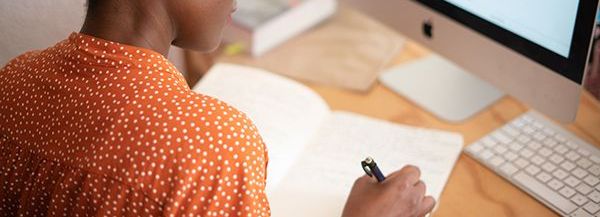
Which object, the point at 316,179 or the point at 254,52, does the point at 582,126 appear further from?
the point at 254,52

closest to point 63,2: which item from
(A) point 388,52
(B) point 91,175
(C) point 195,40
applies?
(C) point 195,40

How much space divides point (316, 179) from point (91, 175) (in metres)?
0.34

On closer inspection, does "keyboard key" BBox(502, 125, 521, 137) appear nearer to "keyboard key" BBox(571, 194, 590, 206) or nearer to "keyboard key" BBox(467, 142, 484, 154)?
"keyboard key" BBox(467, 142, 484, 154)

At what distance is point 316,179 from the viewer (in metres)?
0.96

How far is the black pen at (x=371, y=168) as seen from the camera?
0.85 m

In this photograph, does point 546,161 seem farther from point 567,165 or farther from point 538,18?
point 538,18

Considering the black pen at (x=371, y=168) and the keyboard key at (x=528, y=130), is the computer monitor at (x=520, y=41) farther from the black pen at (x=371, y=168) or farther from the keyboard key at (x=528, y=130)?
the black pen at (x=371, y=168)

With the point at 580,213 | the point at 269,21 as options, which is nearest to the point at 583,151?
the point at 580,213

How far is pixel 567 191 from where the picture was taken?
35.8 inches

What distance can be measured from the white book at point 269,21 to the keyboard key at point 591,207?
0.64 meters

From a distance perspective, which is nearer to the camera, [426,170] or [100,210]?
[100,210]

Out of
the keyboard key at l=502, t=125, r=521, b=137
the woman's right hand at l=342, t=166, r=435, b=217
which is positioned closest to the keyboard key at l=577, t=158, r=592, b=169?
the keyboard key at l=502, t=125, r=521, b=137

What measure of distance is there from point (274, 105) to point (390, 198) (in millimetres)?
280

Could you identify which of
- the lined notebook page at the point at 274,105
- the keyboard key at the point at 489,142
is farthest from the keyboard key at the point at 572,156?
the lined notebook page at the point at 274,105
